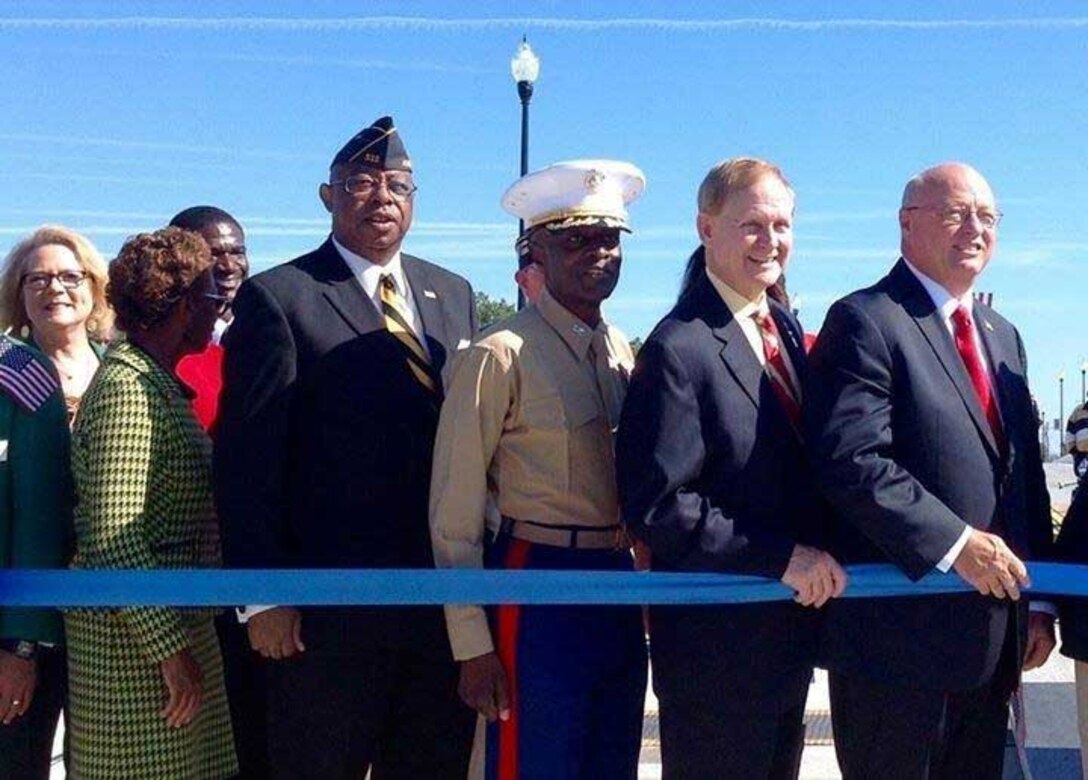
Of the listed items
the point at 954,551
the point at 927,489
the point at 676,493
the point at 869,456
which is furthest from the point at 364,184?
the point at 954,551

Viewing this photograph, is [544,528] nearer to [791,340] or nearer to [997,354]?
[791,340]

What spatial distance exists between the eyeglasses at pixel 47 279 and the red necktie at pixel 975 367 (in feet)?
8.62

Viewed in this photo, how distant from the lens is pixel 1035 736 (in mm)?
5566

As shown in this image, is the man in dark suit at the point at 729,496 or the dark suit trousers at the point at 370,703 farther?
the dark suit trousers at the point at 370,703

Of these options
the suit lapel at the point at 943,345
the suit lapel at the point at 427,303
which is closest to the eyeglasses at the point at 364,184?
the suit lapel at the point at 427,303

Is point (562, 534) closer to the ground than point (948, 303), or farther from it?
closer to the ground

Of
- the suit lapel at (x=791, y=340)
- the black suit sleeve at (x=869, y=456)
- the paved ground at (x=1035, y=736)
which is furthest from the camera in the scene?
the paved ground at (x=1035, y=736)

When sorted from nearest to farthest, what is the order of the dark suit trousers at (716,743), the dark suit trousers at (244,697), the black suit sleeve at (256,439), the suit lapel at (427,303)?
the dark suit trousers at (716,743) < the black suit sleeve at (256,439) < the suit lapel at (427,303) < the dark suit trousers at (244,697)

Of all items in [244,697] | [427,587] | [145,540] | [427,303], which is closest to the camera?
[427,587]

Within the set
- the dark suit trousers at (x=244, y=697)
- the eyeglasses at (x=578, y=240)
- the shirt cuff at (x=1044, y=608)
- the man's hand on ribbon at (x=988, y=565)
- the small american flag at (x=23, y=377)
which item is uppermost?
the eyeglasses at (x=578, y=240)

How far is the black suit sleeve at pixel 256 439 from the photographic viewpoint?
3.26 metres

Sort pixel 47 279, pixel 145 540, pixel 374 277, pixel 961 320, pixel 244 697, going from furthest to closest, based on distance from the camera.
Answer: pixel 47 279 < pixel 244 697 < pixel 374 277 < pixel 961 320 < pixel 145 540

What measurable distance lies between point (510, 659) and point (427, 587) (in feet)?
0.98

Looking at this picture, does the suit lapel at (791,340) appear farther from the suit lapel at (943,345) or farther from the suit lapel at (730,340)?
the suit lapel at (943,345)
